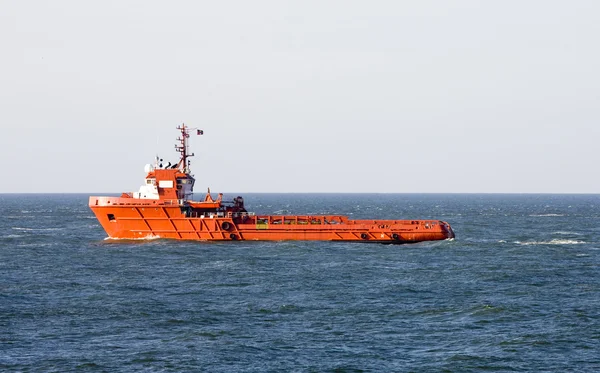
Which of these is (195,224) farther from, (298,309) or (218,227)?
(298,309)

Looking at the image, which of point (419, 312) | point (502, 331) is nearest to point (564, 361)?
point (502, 331)

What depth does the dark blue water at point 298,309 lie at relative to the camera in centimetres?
2995

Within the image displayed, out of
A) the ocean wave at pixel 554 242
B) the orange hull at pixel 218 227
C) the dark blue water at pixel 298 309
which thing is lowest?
the dark blue water at pixel 298 309

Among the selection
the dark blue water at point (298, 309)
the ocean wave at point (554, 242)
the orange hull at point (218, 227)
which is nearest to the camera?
the dark blue water at point (298, 309)

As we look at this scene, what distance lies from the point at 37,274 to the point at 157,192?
16.8m

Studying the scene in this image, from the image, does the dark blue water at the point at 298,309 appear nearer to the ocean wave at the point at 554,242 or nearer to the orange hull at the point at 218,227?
the orange hull at the point at 218,227

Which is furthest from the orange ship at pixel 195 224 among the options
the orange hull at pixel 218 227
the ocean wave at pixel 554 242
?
the ocean wave at pixel 554 242

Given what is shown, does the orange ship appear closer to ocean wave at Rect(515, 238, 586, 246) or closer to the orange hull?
the orange hull

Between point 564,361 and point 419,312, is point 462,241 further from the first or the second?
point 564,361

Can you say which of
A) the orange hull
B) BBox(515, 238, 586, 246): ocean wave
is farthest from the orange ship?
BBox(515, 238, 586, 246): ocean wave

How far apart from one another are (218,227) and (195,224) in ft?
6.17

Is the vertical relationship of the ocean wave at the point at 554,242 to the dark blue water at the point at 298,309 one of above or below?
above

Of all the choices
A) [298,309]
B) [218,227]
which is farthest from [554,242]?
[298,309]

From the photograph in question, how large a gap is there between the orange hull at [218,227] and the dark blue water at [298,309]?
193 centimetres
